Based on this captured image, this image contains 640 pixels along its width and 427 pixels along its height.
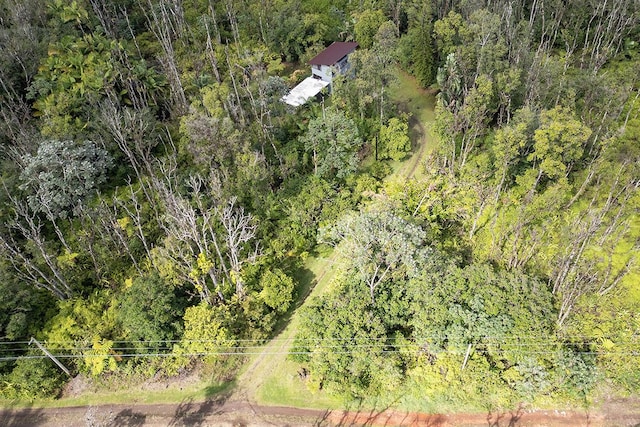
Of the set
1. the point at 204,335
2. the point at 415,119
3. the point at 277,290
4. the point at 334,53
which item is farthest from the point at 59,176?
the point at 415,119

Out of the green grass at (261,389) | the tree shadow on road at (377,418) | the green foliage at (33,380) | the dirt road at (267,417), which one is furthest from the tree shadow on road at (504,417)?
the green foliage at (33,380)

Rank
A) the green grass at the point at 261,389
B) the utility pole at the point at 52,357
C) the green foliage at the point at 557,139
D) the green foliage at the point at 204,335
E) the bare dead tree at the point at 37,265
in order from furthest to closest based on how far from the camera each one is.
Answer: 1. the green foliage at the point at 557,139
2. the bare dead tree at the point at 37,265
3. the green foliage at the point at 204,335
4. the green grass at the point at 261,389
5. the utility pole at the point at 52,357

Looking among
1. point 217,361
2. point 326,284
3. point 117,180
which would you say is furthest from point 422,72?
point 217,361

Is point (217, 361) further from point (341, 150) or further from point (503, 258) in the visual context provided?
point (503, 258)

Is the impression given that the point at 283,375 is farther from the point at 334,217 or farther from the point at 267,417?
the point at 334,217

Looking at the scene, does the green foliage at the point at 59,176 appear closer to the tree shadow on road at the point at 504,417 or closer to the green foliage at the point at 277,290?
the green foliage at the point at 277,290

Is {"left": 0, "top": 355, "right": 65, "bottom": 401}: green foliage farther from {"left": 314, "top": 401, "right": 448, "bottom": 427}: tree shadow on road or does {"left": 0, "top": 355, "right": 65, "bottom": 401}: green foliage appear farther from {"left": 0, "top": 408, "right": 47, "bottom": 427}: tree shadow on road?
{"left": 314, "top": 401, "right": 448, "bottom": 427}: tree shadow on road

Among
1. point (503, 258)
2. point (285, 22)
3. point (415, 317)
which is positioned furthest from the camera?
point (285, 22)
